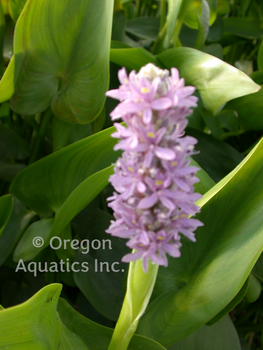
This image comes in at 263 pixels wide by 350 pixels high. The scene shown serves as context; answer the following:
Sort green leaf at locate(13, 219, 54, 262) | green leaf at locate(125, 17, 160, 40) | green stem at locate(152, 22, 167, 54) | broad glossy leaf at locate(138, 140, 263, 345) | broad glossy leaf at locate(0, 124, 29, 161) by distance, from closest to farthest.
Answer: broad glossy leaf at locate(138, 140, 263, 345)
green leaf at locate(13, 219, 54, 262)
broad glossy leaf at locate(0, 124, 29, 161)
green stem at locate(152, 22, 167, 54)
green leaf at locate(125, 17, 160, 40)

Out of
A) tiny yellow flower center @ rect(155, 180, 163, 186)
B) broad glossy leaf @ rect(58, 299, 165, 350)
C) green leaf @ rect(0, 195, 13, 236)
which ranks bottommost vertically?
broad glossy leaf @ rect(58, 299, 165, 350)

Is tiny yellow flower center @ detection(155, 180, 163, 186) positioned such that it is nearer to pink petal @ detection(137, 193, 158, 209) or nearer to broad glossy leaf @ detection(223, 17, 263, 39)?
pink petal @ detection(137, 193, 158, 209)

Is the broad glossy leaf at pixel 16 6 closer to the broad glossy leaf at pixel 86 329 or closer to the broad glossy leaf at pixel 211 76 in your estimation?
the broad glossy leaf at pixel 211 76

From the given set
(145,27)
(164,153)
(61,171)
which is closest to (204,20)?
(145,27)

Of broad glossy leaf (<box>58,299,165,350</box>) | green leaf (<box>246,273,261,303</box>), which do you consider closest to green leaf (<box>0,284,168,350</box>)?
broad glossy leaf (<box>58,299,165,350</box>)

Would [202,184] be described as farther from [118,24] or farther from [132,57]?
[118,24]

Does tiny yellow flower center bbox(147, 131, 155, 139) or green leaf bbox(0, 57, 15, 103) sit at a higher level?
tiny yellow flower center bbox(147, 131, 155, 139)

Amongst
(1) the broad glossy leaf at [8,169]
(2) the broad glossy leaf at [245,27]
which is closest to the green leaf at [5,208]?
(1) the broad glossy leaf at [8,169]
